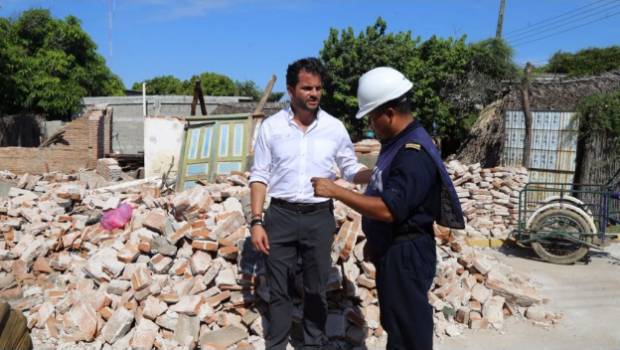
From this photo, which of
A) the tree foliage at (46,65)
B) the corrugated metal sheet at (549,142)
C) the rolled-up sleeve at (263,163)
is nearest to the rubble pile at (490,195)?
the corrugated metal sheet at (549,142)

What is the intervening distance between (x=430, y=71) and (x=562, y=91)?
4.46 m

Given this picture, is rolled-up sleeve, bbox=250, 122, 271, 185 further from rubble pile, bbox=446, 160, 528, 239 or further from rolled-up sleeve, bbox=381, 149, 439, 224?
rubble pile, bbox=446, 160, 528, 239

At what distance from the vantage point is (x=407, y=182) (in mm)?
2109

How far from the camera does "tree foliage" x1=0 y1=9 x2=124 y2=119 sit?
17.3m

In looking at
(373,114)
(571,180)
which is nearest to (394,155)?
(373,114)

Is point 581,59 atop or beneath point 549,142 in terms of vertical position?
atop

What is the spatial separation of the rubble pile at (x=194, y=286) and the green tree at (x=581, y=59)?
22.5 metres

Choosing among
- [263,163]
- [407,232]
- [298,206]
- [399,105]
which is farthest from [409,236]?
[263,163]

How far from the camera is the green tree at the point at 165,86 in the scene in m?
35.8

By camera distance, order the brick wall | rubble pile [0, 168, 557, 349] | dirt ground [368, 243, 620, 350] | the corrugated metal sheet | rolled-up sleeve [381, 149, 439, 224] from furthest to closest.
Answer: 1. the brick wall
2. the corrugated metal sheet
3. dirt ground [368, 243, 620, 350]
4. rubble pile [0, 168, 557, 349]
5. rolled-up sleeve [381, 149, 439, 224]

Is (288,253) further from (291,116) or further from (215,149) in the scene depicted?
(215,149)

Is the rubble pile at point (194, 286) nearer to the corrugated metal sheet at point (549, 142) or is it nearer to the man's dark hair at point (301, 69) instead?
the man's dark hair at point (301, 69)

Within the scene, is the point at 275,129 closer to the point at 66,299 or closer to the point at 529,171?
the point at 66,299

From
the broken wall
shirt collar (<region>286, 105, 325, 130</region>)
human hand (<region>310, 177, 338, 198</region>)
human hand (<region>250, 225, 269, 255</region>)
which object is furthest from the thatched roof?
human hand (<region>310, 177, 338, 198</region>)
